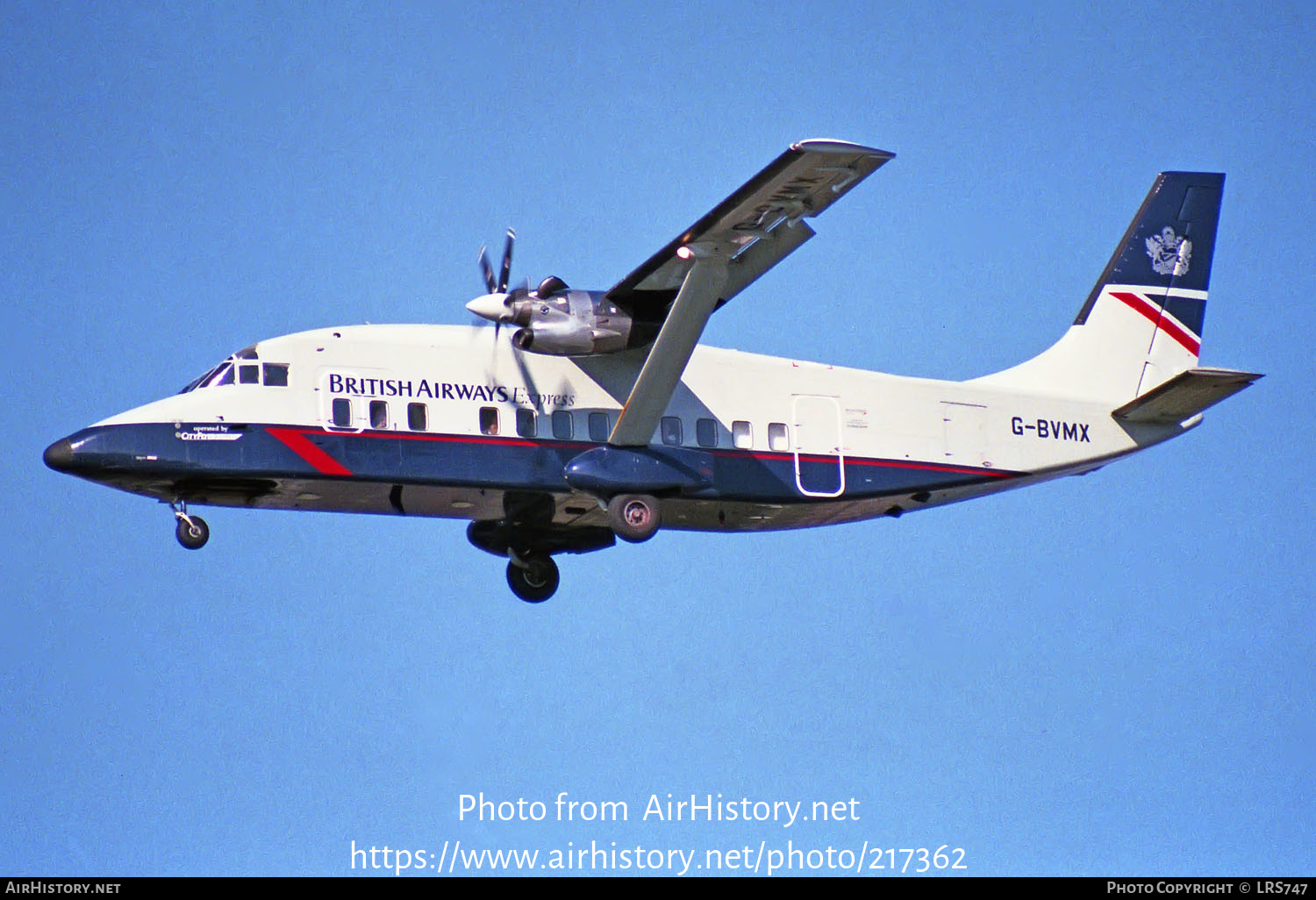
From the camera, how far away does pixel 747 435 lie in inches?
900

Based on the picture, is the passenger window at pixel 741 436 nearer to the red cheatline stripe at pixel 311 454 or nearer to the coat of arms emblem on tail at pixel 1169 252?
the red cheatline stripe at pixel 311 454

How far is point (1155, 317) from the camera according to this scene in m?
25.8

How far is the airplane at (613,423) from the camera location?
2120 centimetres

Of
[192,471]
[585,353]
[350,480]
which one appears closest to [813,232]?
[585,353]

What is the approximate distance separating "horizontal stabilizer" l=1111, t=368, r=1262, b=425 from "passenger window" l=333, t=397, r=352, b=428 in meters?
9.65

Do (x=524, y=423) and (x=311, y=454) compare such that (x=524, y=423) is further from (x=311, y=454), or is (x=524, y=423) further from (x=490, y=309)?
(x=311, y=454)

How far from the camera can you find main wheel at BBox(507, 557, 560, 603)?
24.1 m

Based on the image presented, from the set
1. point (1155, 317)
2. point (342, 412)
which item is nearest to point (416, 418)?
point (342, 412)

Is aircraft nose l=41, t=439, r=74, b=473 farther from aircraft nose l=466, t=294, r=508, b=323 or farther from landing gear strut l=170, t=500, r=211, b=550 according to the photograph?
aircraft nose l=466, t=294, r=508, b=323

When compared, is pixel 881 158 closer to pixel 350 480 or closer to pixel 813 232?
pixel 813 232

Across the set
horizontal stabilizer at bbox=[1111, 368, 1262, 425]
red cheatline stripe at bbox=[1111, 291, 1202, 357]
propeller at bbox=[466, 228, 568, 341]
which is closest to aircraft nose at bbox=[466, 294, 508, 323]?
propeller at bbox=[466, 228, 568, 341]

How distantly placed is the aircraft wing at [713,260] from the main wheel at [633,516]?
644 millimetres
